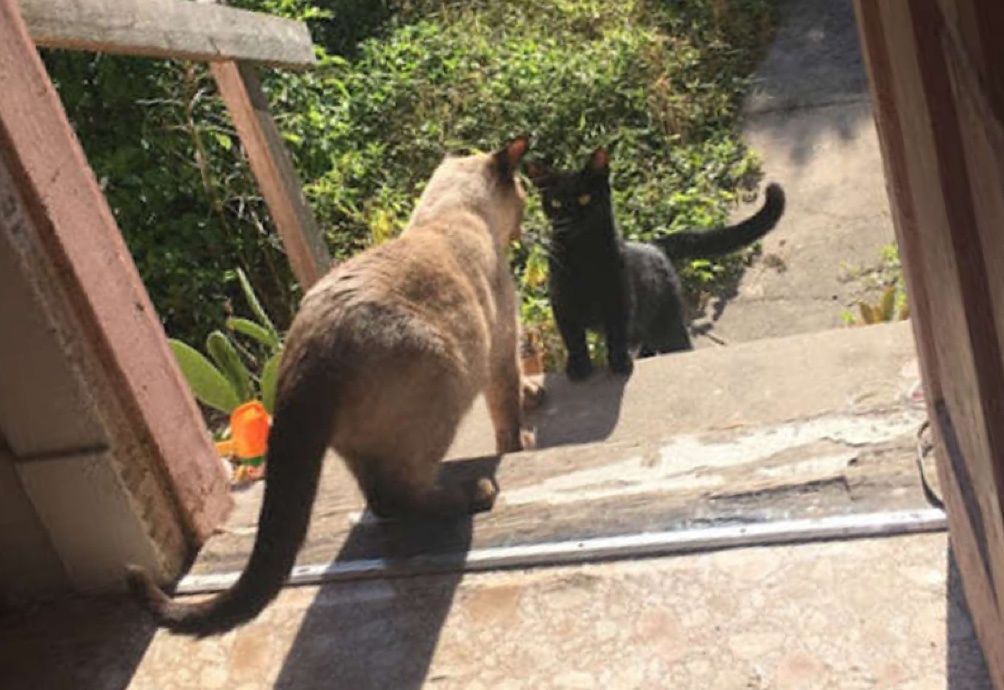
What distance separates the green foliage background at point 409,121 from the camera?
5.80m

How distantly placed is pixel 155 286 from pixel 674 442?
3.50m

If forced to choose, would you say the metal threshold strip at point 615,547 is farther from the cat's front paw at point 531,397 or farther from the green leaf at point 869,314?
the green leaf at point 869,314

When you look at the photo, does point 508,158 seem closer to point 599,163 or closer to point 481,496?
point 599,163

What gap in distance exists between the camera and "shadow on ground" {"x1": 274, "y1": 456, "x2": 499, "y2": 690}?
2379mm


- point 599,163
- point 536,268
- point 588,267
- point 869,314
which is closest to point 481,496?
point 588,267

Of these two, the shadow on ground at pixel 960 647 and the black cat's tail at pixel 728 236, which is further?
the black cat's tail at pixel 728 236

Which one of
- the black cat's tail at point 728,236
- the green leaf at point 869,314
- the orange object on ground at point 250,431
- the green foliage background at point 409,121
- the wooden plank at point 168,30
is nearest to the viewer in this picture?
the wooden plank at point 168,30

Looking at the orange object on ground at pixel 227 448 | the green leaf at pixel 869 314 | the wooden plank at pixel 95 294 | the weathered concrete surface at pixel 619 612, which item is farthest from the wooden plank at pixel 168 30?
the green leaf at pixel 869 314

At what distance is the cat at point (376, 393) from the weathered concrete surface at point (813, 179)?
2274 mm

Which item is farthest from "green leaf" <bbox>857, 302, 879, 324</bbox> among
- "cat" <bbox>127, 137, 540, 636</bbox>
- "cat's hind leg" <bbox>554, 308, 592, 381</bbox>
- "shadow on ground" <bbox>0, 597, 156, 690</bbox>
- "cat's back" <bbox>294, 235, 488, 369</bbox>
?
"shadow on ground" <bbox>0, 597, 156, 690</bbox>

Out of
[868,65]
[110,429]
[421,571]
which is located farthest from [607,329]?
[868,65]

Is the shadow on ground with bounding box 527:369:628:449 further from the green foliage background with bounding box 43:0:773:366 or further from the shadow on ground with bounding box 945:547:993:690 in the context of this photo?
the shadow on ground with bounding box 945:547:993:690

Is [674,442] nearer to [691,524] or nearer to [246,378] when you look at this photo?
[691,524]

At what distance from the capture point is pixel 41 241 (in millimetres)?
2426
